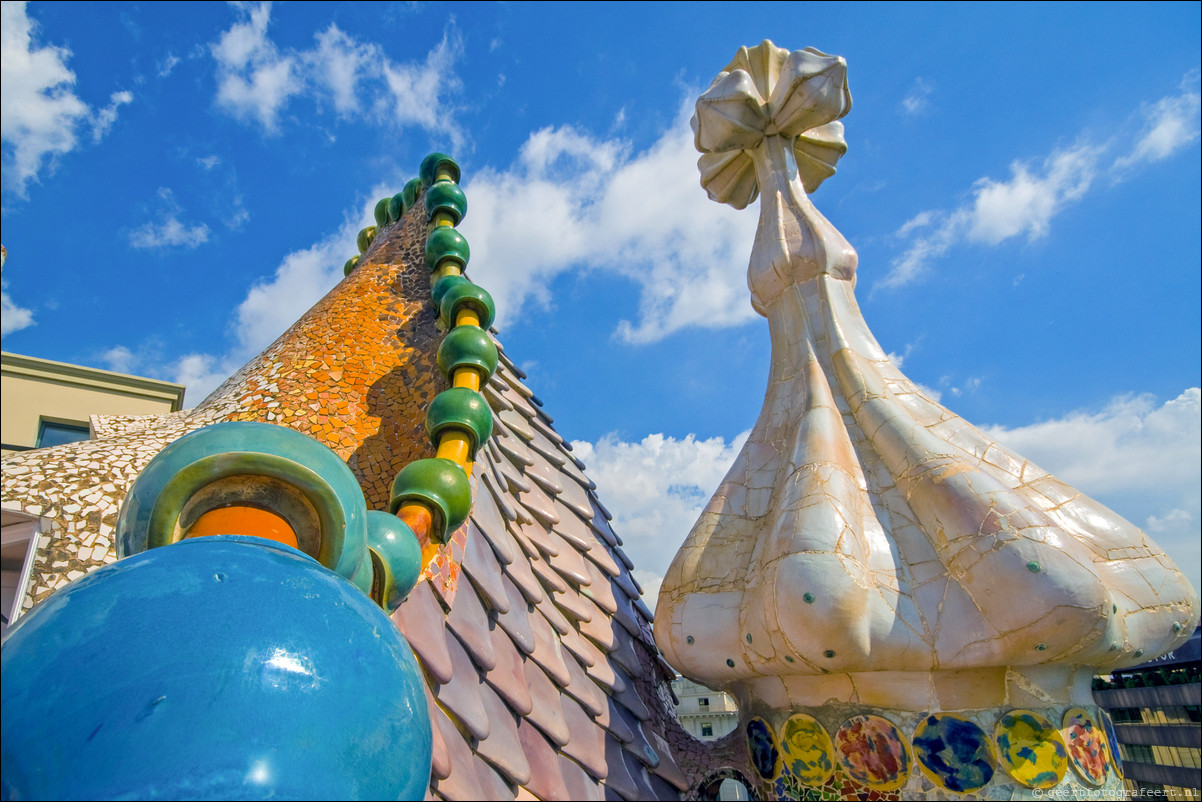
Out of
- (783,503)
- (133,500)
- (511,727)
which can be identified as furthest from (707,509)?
(133,500)

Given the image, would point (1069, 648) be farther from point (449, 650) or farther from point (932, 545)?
point (449, 650)

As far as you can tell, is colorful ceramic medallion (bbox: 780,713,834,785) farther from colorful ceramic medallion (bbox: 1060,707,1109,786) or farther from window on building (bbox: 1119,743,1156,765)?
window on building (bbox: 1119,743,1156,765)

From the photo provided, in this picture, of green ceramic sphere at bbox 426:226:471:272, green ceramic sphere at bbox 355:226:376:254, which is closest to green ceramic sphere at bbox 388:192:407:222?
green ceramic sphere at bbox 355:226:376:254

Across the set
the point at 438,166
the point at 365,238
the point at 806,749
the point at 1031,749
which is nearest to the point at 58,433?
the point at 365,238

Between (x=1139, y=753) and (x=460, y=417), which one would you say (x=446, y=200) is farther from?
(x=1139, y=753)

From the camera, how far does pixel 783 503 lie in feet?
9.67

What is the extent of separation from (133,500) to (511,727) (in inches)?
61.7

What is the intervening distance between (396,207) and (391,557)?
384 cm

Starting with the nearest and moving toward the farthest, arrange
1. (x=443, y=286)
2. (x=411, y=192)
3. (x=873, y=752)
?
1. (x=873, y=752)
2. (x=443, y=286)
3. (x=411, y=192)

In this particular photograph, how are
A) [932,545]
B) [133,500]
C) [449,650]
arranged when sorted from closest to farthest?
[133,500], [449,650], [932,545]

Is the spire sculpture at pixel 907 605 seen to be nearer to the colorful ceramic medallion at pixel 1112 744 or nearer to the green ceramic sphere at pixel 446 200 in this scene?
the colorful ceramic medallion at pixel 1112 744

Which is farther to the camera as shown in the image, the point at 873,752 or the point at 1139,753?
the point at 1139,753

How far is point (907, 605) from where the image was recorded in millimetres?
2633

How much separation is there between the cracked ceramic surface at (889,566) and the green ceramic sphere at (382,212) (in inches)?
123
